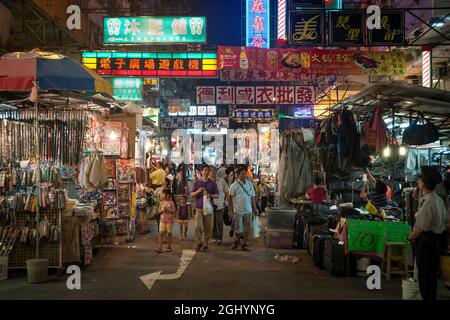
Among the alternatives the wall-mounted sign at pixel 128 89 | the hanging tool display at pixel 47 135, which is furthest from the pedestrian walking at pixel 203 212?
the wall-mounted sign at pixel 128 89

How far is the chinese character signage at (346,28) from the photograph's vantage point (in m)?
13.1

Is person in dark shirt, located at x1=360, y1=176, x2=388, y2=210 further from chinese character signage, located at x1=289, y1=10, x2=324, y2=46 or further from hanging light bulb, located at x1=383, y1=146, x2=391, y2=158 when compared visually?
chinese character signage, located at x1=289, y1=10, x2=324, y2=46

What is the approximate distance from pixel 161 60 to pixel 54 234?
8.72 m

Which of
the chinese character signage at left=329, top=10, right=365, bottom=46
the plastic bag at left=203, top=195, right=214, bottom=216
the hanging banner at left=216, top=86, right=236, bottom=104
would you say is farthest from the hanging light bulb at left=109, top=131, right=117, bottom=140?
the hanging banner at left=216, top=86, right=236, bottom=104

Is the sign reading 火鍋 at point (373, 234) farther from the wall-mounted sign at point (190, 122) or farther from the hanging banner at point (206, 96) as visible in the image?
the wall-mounted sign at point (190, 122)

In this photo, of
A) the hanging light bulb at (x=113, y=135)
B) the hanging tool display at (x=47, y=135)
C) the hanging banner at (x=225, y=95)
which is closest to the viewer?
the hanging tool display at (x=47, y=135)

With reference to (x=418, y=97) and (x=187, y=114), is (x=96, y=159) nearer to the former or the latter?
(x=418, y=97)

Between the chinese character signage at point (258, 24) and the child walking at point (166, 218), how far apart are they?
1100 cm

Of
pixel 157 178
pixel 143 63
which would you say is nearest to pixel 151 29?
pixel 143 63

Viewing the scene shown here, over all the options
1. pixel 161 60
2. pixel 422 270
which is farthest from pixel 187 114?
pixel 422 270

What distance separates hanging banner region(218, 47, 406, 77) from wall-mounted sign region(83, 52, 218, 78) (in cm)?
125

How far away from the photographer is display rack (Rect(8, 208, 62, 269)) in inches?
319

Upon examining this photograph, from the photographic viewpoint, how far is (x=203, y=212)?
34.7 ft

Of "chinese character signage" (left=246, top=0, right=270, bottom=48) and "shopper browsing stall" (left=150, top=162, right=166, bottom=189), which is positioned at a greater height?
"chinese character signage" (left=246, top=0, right=270, bottom=48)
